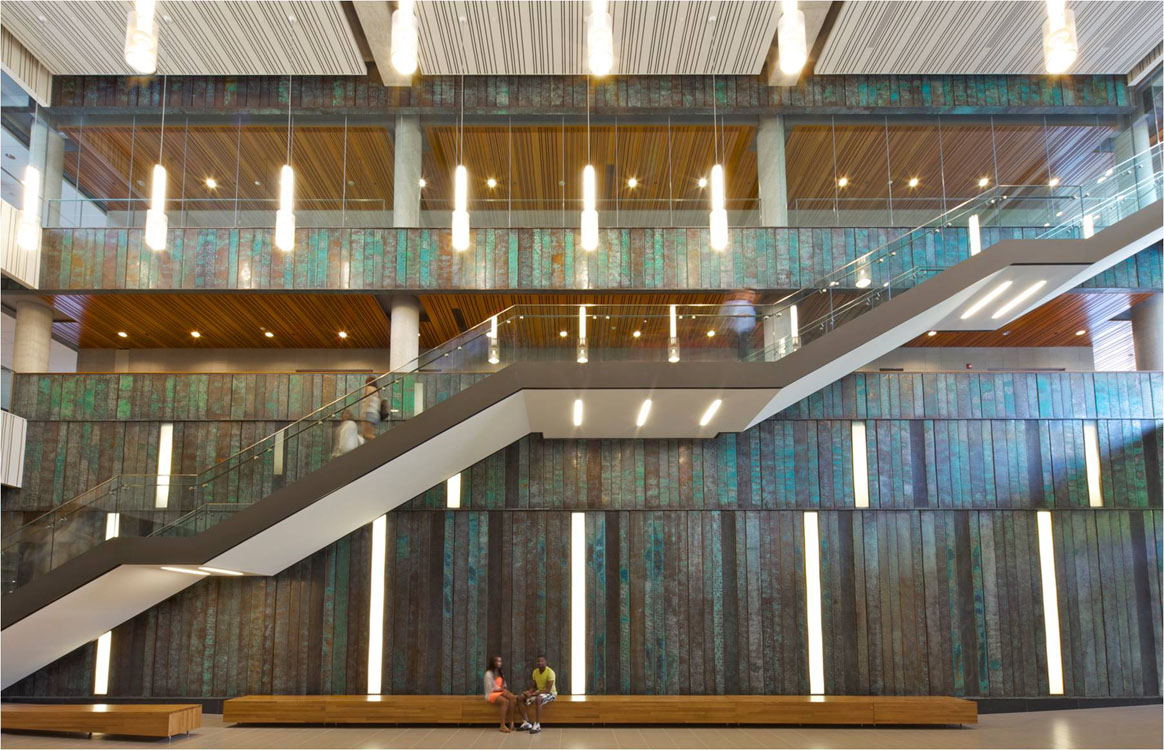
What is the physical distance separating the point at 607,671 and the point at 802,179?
9.75 meters

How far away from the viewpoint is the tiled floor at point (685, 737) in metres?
11.0

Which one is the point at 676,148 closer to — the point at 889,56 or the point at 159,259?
the point at 889,56

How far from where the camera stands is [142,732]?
36.6 ft

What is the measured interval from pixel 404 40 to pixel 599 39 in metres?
1.75

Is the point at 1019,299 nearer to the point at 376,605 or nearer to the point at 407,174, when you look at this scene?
the point at 407,174

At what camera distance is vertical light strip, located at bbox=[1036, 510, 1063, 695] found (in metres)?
14.3

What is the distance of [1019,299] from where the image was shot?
14102mm

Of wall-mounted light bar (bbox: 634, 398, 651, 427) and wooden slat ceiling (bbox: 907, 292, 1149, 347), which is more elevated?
wooden slat ceiling (bbox: 907, 292, 1149, 347)

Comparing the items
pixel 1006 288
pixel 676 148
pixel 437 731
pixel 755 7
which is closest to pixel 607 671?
pixel 437 731

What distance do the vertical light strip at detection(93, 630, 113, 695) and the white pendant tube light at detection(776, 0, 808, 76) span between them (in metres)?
13.3

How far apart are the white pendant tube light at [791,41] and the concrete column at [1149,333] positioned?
37.5ft

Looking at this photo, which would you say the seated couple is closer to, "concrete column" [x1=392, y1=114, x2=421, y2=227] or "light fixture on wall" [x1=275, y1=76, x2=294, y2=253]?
"light fixture on wall" [x1=275, y1=76, x2=294, y2=253]

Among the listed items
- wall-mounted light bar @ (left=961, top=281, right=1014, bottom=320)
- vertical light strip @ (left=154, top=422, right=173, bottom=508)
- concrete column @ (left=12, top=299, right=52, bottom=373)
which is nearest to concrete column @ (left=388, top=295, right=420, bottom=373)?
vertical light strip @ (left=154, top=422, right=173, bottom=508)

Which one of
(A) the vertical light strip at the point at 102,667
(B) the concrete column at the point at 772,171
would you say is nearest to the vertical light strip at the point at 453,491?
(A) the vertical light strip at the point at 102,667
